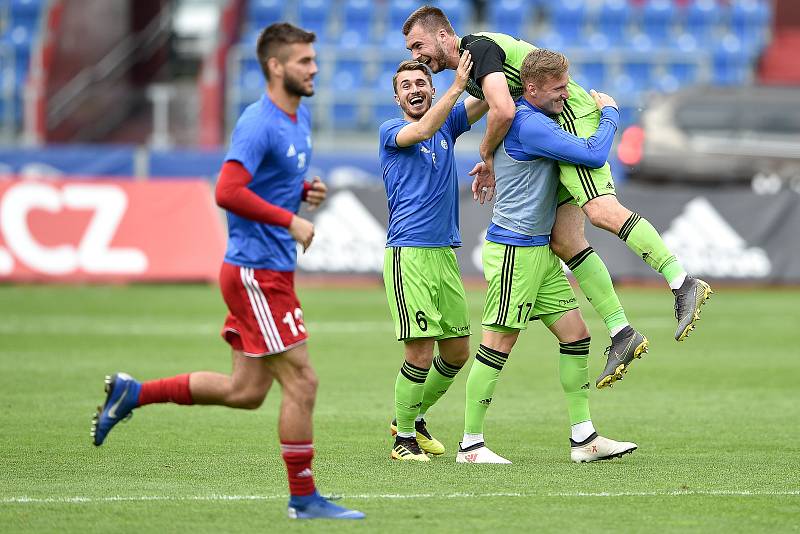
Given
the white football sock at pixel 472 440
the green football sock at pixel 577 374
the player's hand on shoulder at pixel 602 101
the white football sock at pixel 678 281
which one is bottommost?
the white football sock at pixel 472 440

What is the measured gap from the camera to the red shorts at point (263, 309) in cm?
636

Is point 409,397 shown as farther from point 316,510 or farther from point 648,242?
point 316,510

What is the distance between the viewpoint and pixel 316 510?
6316 mm

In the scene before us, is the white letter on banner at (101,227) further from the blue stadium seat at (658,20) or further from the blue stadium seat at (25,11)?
the blue stadium seat at (658,20)

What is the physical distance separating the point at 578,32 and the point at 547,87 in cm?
2077

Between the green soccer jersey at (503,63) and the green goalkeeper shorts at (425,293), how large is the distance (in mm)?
1049

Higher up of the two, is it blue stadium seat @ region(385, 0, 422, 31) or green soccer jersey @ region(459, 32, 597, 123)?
blue stadium seat @ region(385, 0, 422, 31)

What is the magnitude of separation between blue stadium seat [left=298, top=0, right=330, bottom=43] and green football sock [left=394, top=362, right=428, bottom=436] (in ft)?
67.4

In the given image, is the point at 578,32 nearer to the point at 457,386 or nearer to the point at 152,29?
the point at 152,29

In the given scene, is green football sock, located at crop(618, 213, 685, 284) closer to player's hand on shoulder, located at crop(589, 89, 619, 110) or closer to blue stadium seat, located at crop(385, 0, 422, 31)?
player's hand on shoulder, located at crop(589, 89, 619, 110)

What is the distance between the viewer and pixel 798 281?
2045 cm

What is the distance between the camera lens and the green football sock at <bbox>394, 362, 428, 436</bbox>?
8.32m

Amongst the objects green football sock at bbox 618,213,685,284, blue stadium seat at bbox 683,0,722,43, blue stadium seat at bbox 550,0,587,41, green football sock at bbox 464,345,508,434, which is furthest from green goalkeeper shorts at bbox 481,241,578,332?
blue stadium seat at bbox 683,0,722,43

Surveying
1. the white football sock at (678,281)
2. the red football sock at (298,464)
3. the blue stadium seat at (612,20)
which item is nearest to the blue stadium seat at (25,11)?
the blue stadium seat at (612,20)
